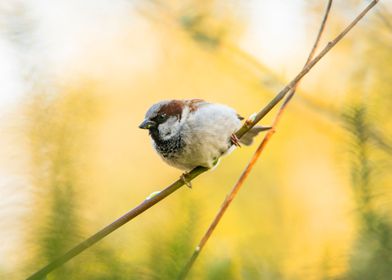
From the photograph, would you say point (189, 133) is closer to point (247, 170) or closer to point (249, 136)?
point (249, 136)

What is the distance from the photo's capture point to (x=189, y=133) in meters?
2.28

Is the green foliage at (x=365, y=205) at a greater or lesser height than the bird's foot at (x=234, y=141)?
lesser

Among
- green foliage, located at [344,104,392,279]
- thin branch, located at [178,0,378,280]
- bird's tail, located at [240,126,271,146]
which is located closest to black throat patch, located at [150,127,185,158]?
bird's tail, located at [240,126,271,146]

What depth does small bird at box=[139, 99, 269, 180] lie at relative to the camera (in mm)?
2238

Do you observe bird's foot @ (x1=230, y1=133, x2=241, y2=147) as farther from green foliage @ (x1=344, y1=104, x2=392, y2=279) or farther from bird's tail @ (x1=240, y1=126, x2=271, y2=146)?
green foliage @ (x1=344, y1=104, x2=392, y2=279)

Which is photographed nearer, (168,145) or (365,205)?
(365,205)

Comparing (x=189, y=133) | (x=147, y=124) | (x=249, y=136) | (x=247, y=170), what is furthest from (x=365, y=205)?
(x=249, y=136)

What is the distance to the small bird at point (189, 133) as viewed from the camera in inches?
88.1

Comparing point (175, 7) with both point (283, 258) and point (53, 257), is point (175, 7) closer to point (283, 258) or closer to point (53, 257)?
point (283, 258)

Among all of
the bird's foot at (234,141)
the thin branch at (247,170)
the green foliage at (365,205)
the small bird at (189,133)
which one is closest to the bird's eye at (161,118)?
the small bird at (189,133)

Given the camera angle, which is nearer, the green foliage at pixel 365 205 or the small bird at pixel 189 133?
the green foliage at pixel 365 205

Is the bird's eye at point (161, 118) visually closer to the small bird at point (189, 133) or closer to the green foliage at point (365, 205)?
the small bird at point (189, 133)

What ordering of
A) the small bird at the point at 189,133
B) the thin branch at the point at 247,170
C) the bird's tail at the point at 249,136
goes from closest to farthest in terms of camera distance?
the thin branch at the point at 247,170 → the small bird at the point at 189,133 → the bird's tail at the point at 249,136

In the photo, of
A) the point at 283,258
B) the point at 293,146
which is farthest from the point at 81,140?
the point at 293,146
